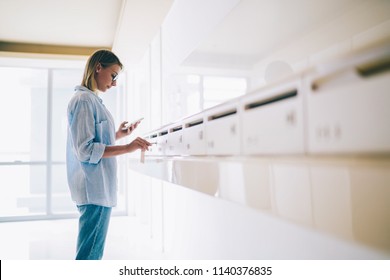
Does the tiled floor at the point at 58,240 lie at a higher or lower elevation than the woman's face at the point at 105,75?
lower

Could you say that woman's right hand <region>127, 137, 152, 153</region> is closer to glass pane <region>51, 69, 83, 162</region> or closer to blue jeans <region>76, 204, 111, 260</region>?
blue jeans <region>76, 204, 111, 260</region>

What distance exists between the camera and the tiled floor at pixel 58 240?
278 centimetres

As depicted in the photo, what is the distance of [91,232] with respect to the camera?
4.67 ft

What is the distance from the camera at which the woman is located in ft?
4.53

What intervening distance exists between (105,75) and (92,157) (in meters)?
0.43

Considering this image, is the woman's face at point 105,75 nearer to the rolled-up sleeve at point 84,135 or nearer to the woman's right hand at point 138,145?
the rolled-up sleeve at point 84,135

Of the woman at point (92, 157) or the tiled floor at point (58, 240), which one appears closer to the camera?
the woman at point (92, 157)

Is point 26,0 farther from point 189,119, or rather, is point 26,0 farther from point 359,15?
point 359,15

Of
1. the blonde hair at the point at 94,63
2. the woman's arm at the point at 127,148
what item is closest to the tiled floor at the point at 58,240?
the woman's arm at the point at 127,148

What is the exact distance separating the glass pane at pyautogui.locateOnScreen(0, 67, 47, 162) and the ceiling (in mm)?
865

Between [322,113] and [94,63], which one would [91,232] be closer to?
[94,63]

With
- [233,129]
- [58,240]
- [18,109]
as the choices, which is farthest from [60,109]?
[233,129]

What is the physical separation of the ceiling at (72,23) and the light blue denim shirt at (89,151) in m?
1.21

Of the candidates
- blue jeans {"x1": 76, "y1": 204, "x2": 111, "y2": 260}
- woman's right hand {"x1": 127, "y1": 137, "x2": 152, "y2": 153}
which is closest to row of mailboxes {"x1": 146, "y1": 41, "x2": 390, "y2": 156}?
woman's right hand {"x1": 127, "y1": 137, "x2": 152, "y2": 153}
